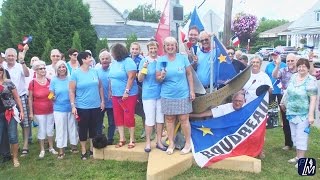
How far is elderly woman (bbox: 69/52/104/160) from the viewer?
20.1 ft

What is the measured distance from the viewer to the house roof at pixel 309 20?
47328mm

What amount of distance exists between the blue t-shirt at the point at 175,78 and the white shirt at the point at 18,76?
2614 mm

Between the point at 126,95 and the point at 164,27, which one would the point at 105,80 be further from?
the point at 164,27

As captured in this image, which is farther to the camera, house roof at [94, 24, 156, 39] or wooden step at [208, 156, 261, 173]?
house roof at [94, 24, 156, 39]

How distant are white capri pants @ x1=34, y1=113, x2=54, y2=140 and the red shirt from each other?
8 cm

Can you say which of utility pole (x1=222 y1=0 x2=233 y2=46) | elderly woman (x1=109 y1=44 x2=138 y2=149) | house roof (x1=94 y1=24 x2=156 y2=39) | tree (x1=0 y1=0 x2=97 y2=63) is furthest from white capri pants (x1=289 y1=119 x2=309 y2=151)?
house roof (x1=94 y1=24 x2=156 y2=39)

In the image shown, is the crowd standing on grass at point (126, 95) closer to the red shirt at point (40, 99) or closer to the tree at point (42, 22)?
the red shirt at point (40, 99)

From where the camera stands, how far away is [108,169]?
6.07 metres

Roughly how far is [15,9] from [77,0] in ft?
10.3

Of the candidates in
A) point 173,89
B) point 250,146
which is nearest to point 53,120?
point 173,89

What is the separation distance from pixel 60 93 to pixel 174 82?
195cm

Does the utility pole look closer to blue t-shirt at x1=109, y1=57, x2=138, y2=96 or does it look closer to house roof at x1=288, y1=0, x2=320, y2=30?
blue t-shirt at x1=109, y1=57, x2=138, y2=96

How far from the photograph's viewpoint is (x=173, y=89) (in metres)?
5.63

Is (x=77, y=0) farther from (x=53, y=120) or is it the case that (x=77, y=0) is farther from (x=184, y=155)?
(x=184, y=155)
